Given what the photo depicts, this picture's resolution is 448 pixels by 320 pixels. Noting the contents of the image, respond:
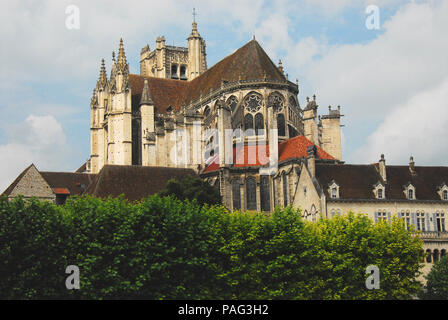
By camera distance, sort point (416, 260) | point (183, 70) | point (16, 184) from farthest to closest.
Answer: point (183, 70) → point (16, 184) → point (416, 260)

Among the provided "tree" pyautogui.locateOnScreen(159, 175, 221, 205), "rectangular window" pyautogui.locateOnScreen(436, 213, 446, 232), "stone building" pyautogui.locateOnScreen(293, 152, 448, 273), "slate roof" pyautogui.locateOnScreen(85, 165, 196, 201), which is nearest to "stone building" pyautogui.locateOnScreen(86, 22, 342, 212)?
"stone building" pyautogui.locateOnScreen(293, 152, 448, 273)

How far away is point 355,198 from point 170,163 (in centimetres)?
2444

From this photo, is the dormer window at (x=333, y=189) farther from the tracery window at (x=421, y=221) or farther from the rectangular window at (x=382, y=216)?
the tracery window at (x=421, y=221)

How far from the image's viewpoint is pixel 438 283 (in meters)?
47.8

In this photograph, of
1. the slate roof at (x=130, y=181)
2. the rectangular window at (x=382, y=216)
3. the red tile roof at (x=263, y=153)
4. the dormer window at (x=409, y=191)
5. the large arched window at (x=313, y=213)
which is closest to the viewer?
the large arched window at (x=313, y=213)

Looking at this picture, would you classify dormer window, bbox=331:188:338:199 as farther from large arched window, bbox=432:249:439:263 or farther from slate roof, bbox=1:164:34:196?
slate roof, bbox=1:164:34:196

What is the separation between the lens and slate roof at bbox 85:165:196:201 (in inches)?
2280

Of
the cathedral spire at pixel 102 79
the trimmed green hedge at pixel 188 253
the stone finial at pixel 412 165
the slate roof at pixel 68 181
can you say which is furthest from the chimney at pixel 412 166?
the cathedral spire at pixel 102 79

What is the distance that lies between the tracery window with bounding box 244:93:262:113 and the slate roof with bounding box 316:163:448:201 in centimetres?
1802

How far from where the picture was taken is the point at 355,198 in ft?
176

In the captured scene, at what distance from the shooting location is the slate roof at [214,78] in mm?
75500

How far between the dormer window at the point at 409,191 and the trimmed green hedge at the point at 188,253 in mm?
11574

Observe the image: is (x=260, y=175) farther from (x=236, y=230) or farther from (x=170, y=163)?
(x=236, y=230)

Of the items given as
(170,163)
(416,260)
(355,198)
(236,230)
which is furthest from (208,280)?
(170,163)
